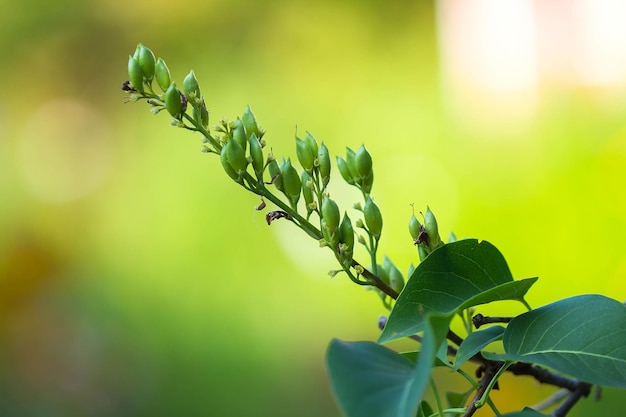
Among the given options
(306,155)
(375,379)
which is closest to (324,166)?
(306,155)

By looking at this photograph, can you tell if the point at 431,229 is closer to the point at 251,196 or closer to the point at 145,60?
the point at 145,60

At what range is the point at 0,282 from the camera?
189 centimetres

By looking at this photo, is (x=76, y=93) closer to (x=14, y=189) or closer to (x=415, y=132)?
(x=14, y=189)

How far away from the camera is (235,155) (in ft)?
0.98

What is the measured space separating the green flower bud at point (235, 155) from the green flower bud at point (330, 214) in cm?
4

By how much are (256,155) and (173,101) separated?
1.9 inches

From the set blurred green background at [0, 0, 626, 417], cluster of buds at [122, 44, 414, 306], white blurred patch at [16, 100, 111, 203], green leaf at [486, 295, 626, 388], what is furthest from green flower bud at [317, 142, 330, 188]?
white blurred patch at [16, 100, 111, 203]

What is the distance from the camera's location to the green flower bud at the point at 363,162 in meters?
0.33

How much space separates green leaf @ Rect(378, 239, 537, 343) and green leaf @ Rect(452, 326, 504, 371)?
0.05ft

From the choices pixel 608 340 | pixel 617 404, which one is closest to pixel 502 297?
pixel 608 340

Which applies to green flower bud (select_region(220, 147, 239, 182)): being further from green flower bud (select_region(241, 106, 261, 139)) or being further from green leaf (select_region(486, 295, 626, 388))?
green leaf (select_region(486, 295, 626, 388))

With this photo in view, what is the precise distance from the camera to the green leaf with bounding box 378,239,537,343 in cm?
27

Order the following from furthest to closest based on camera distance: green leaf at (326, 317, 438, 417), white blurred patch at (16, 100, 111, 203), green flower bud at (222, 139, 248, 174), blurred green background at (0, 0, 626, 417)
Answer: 1. white blurred patch at (16, 100, 111, 203)
2. blurred green background at (0, 0, 626, 417)
3. green flower bud at (222, 139, 248, 174)
4. green leaf at (326, 317, 438, 417)

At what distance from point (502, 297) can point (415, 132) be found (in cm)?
164
